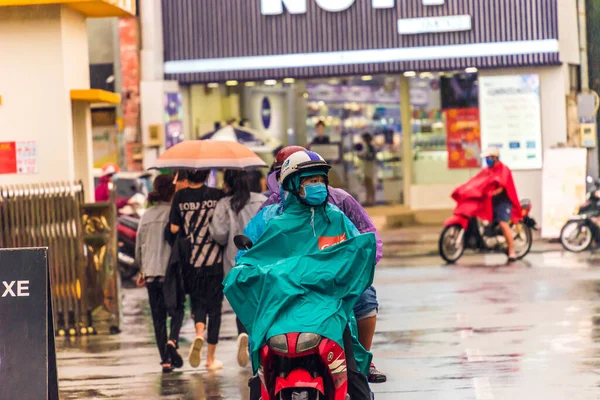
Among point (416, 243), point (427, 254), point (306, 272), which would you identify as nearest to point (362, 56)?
point (416, 243)

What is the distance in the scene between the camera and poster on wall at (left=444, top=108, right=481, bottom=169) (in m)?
27.8

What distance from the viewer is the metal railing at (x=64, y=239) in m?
13.6

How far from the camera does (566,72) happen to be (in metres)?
26.0

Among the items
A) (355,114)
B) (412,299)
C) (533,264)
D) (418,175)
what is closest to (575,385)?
(412,299)

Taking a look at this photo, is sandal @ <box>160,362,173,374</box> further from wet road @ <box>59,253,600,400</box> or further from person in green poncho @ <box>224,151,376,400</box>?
person in green poncho @ <box>224,151,376,400</box>

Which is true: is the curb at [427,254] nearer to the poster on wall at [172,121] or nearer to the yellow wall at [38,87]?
the poster on wall at [172,121]

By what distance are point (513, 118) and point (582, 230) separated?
5.79 metres

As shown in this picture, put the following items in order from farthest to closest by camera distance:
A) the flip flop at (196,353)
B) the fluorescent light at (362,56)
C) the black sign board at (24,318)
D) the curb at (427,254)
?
the fluorescent light at (362,56) < the curb at (427,254) < the flip flop at (196,353) < the black sign board at (24,318)

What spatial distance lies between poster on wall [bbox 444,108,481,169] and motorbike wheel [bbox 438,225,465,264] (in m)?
8.12

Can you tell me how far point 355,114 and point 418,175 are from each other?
301cm

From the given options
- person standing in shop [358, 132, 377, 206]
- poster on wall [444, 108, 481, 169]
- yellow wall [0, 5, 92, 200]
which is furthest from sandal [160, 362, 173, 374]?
person standing in shop [358, 132, 377, 206]

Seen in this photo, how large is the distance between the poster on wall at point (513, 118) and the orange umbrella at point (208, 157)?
47.5 feet

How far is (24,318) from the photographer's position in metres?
8.17

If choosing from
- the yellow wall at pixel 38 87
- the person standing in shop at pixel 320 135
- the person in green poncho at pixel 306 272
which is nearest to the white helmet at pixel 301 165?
the person in green poncho at pixel 306 272
